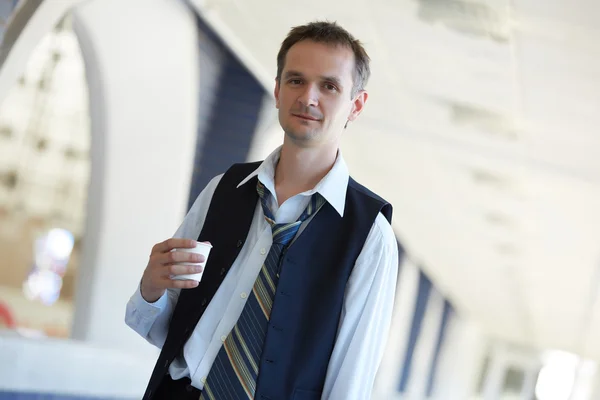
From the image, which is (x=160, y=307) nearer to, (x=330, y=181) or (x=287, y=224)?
(x=287, y=224)

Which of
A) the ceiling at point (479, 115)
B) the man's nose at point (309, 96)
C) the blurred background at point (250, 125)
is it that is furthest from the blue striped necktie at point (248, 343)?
the ceiling at point (479, 115)

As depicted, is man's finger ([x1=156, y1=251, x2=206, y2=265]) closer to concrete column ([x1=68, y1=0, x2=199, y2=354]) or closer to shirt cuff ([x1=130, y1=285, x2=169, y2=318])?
shirt cuff ([x1=130, y1=285, x2=169, y2=318])

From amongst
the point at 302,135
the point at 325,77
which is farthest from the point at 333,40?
the point at 302,135

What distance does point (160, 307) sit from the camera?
1644mm

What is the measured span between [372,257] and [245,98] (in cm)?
487

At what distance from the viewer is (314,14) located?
4770 mm

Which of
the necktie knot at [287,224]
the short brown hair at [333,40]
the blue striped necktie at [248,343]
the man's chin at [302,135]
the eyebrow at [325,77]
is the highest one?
the short brown hair at [333,40]

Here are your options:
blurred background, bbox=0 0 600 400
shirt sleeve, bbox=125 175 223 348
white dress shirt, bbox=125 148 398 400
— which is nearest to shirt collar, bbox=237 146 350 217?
white dress shirt, bbox=125 148 398 400

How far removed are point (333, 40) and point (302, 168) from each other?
25 cm

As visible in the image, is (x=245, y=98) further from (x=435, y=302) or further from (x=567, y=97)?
(x=435, y=302)

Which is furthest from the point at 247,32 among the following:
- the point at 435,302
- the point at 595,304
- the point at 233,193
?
the point at 435,302

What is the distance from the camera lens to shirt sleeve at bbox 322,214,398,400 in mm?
1492

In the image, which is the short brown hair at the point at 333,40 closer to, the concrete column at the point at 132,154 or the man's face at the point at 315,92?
the man's face at the point at 315,92

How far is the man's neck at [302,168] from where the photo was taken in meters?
1.64
